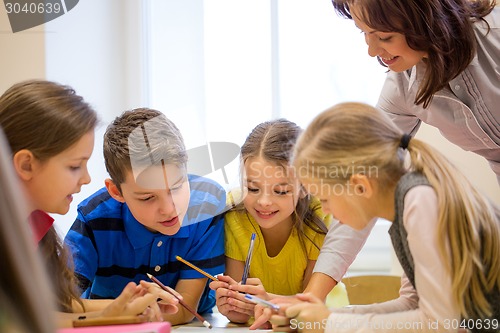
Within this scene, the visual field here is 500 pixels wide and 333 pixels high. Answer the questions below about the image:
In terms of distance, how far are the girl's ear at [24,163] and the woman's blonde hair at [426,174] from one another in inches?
19.1

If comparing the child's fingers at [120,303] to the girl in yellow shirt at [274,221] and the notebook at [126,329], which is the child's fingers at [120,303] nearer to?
the notebook at [126,329]

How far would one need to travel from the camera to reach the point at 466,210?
941 millimetres

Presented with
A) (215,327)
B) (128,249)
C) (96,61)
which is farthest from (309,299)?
(96,61)

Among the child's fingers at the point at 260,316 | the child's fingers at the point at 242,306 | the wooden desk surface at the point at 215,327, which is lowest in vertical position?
the wooden desk surface at the point at 215,327

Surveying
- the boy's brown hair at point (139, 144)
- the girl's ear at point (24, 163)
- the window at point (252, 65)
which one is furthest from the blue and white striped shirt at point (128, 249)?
the window at point (252, 65)

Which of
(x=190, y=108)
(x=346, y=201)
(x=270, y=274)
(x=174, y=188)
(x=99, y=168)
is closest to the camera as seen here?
(x=346, y=201)

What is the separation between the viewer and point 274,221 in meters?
1.59

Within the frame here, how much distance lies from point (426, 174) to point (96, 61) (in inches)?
77.7

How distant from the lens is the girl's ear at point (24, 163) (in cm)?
119

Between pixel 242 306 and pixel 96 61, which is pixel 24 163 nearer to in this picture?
pixel 242 306

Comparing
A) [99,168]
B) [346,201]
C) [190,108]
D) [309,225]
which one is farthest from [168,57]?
[346,201]

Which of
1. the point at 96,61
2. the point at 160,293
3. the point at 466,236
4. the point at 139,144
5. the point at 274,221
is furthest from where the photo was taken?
the point at 96,61

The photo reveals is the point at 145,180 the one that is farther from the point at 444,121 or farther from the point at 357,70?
the point at 357,70

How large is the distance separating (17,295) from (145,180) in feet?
3.29
